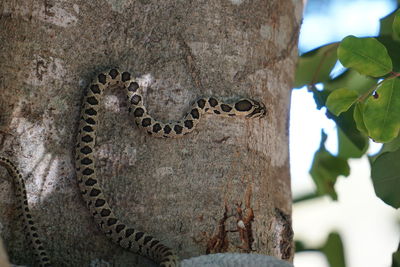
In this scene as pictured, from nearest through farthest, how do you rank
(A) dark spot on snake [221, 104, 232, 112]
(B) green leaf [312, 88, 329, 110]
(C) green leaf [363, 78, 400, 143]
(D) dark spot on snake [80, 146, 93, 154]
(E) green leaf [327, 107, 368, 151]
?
(C) green leaf [363, 78, 400, 143] < (D) dark spot on snake [80, 146, 93, 154] < (A) dark spot on snake [221, 104, 232, 112] < (E) green leaf [327, 107, 368, 151] < (B) green leaf [312, 88, 329, 110]

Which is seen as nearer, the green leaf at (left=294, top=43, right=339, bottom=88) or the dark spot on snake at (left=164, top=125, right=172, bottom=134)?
the dark spot on snake at (left=164, top=125, right=172, bottom=134)

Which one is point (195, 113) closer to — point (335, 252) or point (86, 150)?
point (86, 150)

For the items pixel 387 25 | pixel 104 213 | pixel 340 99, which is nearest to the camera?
pixel 104 213

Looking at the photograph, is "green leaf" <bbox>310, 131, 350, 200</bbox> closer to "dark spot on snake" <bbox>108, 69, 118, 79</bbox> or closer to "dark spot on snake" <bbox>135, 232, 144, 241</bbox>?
"dark spot on snake" <bbox>108, 69, 118, 79</bbox>

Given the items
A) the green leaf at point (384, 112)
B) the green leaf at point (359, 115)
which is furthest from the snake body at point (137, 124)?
the green leaf at point (384, 112)

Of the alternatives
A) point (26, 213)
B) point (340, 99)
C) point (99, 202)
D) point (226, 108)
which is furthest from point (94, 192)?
point (340, 99)

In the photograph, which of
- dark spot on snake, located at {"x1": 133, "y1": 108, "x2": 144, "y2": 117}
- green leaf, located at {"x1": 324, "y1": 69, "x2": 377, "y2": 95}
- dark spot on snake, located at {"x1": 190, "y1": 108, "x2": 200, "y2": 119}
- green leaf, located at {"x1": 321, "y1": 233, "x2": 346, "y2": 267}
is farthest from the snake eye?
green leaf, located at {"x1": 321, "y1": 233, "x2": 346, "y2": 267}
